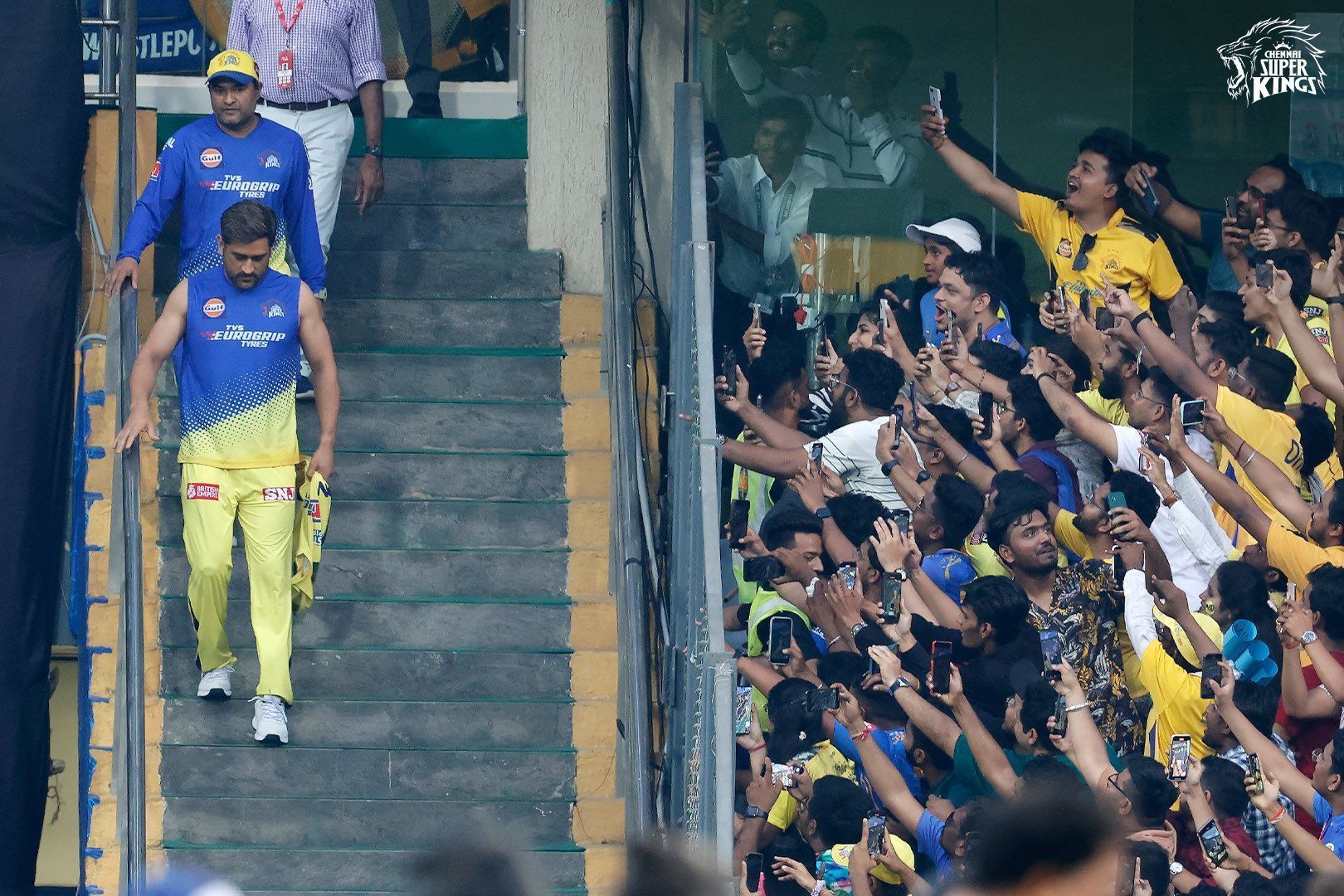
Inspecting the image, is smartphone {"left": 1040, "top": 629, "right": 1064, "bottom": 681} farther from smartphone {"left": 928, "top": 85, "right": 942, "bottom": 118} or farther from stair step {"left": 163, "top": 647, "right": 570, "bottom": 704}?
smartphone {"left": 928, "top": 85, "right": 942, "bottom": 118}

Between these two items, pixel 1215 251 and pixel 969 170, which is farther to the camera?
pixel 969 170

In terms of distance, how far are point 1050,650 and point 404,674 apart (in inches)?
97.6

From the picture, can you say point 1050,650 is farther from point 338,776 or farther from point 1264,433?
point 338,776

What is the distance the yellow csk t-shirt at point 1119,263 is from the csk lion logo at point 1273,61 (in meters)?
1.20

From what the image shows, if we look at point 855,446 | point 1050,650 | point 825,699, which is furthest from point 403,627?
point 1050,650

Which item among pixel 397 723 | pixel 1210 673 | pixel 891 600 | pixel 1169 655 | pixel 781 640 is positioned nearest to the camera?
pixel 1210 673

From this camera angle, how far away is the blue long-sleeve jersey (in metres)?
7.89

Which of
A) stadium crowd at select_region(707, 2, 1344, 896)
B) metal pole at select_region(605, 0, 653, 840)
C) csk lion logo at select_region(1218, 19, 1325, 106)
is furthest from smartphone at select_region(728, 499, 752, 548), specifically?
csk lion logo at select_region(1218, 19, 1325, 106)

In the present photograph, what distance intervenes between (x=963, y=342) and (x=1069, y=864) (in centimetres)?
515

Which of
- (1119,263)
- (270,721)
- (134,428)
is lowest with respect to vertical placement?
(270,721)

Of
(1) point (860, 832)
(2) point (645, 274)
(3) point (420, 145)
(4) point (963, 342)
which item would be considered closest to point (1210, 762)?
(1) point (860, 832)

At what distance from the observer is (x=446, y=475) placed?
8117 mm

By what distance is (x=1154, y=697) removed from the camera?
20.1 ft

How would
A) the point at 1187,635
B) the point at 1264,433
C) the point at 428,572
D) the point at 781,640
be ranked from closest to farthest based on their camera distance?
1. the point at 1187,635
2. the point at 1264,433
3. the point at 781,640
4. the point at 428,572
